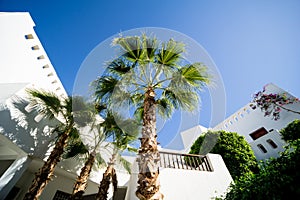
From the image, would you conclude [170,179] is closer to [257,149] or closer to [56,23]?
[257,149]

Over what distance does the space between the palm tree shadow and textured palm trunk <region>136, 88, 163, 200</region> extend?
222 inches

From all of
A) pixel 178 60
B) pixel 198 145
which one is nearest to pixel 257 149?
pixel 198 145

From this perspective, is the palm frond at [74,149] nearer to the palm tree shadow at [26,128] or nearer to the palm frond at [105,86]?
the palm tree shadow at [26,128]

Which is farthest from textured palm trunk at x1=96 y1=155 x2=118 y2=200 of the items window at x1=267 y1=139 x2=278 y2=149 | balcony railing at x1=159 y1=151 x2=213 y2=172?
window at x1=267 y1=139 x2=278 y2=149

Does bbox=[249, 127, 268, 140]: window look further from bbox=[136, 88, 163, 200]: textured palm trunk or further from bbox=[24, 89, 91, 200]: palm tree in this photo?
bbox=[24, 89, 91, 200]: palm tree

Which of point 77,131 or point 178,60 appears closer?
point 178,60

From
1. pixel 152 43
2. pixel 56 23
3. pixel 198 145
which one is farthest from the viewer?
pixel 198 145

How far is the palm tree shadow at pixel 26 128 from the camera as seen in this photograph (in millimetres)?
5254

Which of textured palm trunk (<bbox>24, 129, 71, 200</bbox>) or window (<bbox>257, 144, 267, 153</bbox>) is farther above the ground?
window (<bbox>257, 144, 267, 153</bbox>)

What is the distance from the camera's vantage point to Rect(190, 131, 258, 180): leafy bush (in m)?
6.63

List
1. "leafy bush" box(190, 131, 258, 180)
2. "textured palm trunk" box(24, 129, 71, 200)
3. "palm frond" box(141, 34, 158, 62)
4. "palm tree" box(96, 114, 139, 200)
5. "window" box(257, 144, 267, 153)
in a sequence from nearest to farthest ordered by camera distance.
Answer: "palm frond" box(141, 34, 158, 62) → "textured palm trunk" box(24, 129, 71, 200) → "palm tree" box(96, 114, 139, 200) → "leafy bush" box(190, 131, 258, 180) → "window" box(257, 144, 267, 153)

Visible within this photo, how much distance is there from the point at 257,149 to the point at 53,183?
12.8 m

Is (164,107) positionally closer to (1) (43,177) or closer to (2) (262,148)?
(1) (43,177)

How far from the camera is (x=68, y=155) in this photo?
622 centimetres
